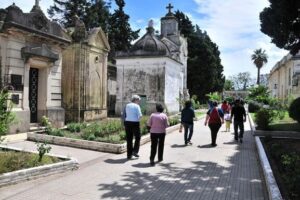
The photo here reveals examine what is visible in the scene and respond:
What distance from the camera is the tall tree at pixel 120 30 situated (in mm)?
49062

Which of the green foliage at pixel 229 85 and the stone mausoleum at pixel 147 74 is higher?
the green foliage at pixel 229 85

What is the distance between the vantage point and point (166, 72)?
1161 inches

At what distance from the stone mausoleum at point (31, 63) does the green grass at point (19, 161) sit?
18.0ft

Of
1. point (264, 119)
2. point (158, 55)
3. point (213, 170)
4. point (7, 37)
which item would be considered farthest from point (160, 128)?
point (158, 55)

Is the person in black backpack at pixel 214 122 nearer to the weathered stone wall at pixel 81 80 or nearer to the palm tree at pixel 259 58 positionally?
the weathered stone wall at pixel 81 80

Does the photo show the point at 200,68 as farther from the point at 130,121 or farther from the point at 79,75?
the point at 130,121

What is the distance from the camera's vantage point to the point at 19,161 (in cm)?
818

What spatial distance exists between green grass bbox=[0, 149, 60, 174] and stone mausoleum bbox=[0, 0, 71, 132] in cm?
550

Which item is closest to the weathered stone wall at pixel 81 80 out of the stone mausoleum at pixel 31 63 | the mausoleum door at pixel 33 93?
the stone mausoleum at pixel 31 63

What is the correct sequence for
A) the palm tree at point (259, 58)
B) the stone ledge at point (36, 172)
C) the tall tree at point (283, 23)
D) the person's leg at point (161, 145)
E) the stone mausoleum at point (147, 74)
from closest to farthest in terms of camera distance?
the stone ledge at point (36, 172) < the person's leg at point (161, 145) < the tall tree at point (283, 23) < the stone mausoleum at point (147, 74) < the palm tree at point (259, 58)

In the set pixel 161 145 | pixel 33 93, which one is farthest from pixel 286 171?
pixel 33 93

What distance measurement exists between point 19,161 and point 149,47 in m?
22.5

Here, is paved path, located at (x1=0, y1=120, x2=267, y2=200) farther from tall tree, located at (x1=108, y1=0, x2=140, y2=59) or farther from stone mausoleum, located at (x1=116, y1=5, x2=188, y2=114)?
tall tree, located at (x1=108, y1=0, x2=140, y2=59)

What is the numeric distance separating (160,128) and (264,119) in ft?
29.8
